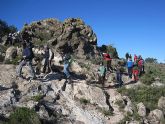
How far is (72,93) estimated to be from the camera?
17.7 m

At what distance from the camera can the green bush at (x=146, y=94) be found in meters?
18.5

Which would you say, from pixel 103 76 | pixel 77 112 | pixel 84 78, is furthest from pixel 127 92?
pixel 77 112

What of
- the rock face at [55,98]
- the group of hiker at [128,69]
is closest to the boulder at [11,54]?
the rock face at [55,98]

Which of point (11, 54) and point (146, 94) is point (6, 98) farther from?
point (146, 94)

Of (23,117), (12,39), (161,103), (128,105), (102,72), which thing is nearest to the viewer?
(23,117)

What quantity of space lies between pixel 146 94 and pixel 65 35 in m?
11.1

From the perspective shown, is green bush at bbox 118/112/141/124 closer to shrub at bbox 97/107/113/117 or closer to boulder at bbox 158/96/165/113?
shrub at bbox 97/107/113/117

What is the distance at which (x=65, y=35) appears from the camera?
28000 mm

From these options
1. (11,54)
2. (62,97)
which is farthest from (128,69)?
(11,54)

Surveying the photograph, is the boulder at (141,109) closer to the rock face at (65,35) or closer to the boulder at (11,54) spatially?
the boulder at (11,54)

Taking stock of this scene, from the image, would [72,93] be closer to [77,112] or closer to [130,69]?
[77,112]

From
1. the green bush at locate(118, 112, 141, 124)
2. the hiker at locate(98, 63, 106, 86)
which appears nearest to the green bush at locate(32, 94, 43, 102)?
the green bush at locate(118, 112, 141, 124)

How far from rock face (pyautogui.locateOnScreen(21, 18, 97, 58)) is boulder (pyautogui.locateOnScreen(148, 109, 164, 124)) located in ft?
36.8

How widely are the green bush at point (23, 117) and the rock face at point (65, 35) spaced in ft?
42.3
